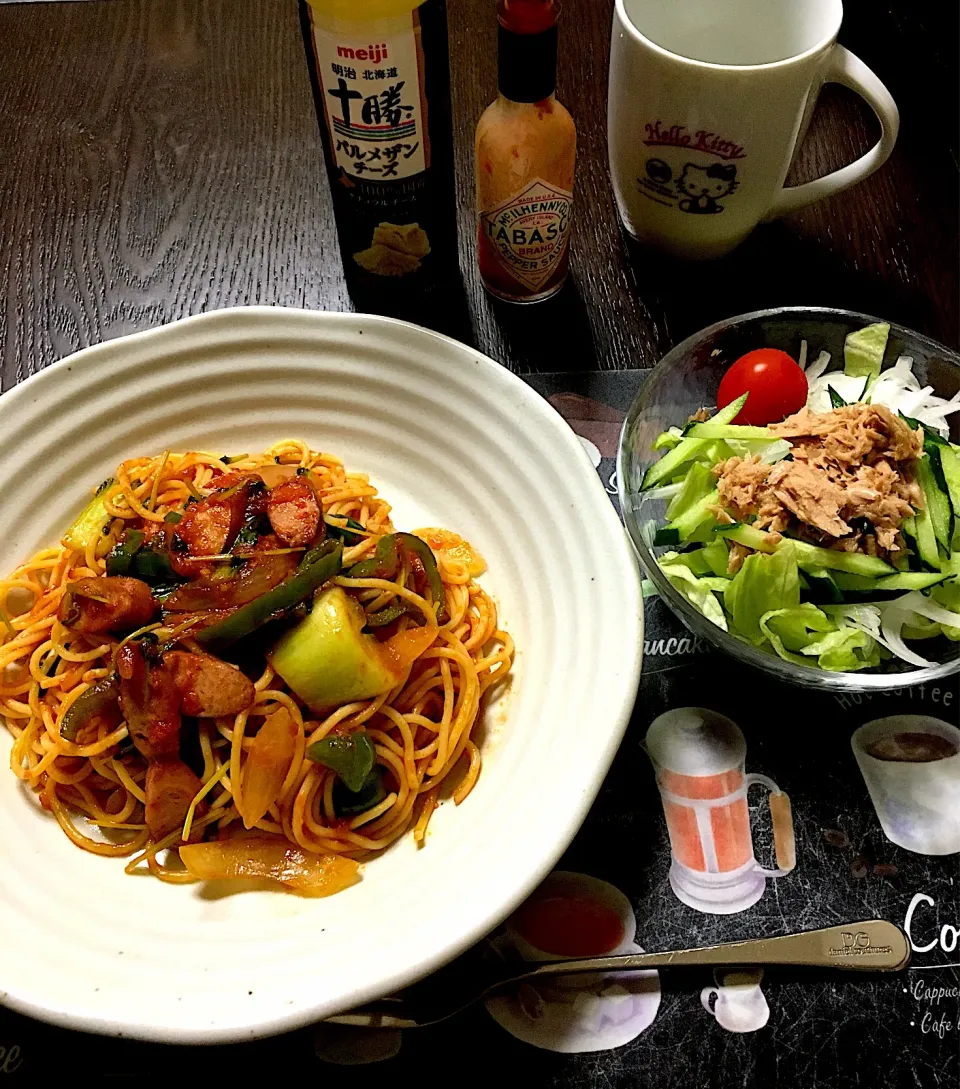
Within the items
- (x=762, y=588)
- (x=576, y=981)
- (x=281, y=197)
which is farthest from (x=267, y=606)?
(x=281, y=197)

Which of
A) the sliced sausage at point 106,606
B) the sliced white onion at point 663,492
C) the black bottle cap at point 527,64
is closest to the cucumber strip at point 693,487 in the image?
the sliced white onion at point 663,492

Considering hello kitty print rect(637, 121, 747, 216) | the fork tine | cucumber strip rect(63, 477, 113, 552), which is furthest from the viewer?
hello kitty print rect(637, 121, 747, 216)

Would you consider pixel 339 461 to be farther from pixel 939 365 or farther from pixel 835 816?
pixel 939 365

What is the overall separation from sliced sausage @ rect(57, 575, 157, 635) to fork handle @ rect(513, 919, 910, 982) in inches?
32.6

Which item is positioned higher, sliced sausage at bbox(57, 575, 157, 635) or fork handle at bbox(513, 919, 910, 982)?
sliced sausage at bbox(57, 575, 157, 635)

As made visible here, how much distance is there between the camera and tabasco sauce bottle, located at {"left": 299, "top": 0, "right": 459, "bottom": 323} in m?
1.42

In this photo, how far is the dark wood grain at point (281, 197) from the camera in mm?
2086

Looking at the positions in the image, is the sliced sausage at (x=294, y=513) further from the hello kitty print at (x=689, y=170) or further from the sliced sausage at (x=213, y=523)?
the hello kitty print at (x=689, y=170)

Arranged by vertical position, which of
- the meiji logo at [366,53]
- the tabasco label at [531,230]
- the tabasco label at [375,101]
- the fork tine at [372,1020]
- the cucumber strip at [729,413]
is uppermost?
the meiji logo at [366,53]

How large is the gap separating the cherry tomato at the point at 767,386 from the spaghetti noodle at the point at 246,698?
0.68 metres

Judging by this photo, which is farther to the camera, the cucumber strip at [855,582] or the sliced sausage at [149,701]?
the cucumber strip at [855,582]

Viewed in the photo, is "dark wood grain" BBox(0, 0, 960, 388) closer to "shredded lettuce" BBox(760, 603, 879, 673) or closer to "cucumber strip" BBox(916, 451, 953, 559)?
"cucumber strip" BBox(916, 451, 953, 559)

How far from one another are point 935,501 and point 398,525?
1.01m

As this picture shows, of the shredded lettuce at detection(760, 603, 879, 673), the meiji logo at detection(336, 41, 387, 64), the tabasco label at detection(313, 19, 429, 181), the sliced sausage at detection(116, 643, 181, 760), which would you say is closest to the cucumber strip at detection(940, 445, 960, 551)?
the shredded lettuce at detection(760, 603, 879, 673)
